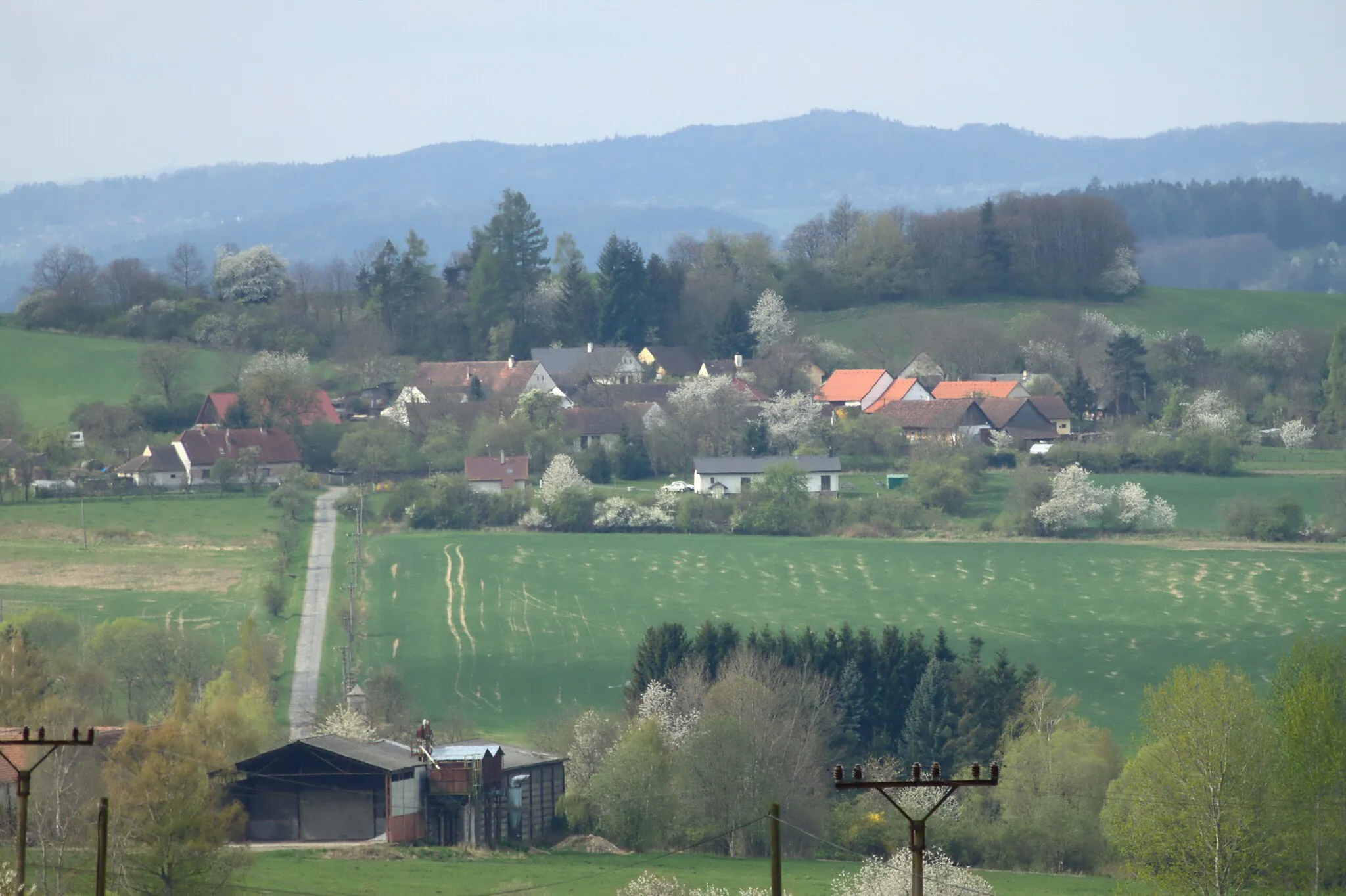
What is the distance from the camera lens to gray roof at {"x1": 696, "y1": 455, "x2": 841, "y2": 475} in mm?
64938

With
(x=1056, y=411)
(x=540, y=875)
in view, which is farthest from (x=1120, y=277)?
(x=540, y=875)

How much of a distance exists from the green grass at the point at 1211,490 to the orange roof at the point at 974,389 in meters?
12.4

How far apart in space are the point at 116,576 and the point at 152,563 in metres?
1.82

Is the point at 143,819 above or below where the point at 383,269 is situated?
below

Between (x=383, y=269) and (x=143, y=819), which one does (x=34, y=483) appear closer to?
(x=383, y=269)

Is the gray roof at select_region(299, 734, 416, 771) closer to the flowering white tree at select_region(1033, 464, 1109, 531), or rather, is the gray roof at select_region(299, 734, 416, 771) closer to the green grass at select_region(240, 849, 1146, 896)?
the green grass at select_region(240, 849, 1146, 896)

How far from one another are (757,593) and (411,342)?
4303cm

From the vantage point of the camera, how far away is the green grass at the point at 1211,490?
59625 mm

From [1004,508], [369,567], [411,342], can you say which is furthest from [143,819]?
[411,342]

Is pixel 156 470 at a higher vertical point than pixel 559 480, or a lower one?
higher

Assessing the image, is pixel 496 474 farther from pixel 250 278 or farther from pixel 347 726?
pixel 250 278

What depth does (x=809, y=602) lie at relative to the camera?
5050 cm

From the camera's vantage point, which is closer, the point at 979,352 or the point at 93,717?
the point at 93,717

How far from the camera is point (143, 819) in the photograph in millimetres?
26953
